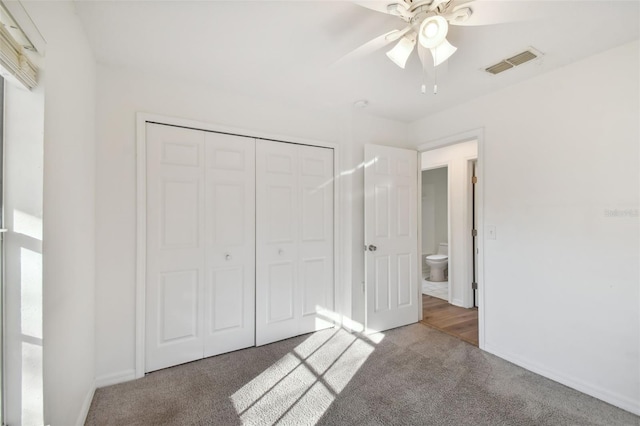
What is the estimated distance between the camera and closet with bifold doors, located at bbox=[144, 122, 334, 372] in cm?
233

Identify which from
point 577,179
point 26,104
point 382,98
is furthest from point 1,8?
point 577,179

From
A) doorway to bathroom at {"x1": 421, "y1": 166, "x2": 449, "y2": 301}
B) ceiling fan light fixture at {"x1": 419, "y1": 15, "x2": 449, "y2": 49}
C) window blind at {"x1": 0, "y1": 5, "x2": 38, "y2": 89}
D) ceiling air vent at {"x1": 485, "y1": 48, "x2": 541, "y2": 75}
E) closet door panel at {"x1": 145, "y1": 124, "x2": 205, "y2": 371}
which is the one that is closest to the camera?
window blind at {"x1": 0, "y1": 5, "x2": 38, "y2": 89}

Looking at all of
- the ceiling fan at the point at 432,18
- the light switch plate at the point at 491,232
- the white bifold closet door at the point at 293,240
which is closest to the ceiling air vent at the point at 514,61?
the ceiling fan at the point at 432,18

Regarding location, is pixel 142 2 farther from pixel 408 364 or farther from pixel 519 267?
pixel 519 267

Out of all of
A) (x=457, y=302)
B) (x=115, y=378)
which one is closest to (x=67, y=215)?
(x=115, y=378)

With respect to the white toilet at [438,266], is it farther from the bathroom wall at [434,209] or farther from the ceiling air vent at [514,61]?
the ceiling air vent at [514,61]

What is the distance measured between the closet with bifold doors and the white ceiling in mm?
559

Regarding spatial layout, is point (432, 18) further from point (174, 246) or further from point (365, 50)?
point (174, 246)

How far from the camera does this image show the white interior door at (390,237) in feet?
10.2

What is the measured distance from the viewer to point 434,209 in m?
6.16

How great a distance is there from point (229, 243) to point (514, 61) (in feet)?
8.74

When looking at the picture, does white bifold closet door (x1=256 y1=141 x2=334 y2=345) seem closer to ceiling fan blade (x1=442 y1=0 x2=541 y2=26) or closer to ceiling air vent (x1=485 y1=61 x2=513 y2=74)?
ceiling air vent (x1=485 y1=61 x2=513 y2=74)

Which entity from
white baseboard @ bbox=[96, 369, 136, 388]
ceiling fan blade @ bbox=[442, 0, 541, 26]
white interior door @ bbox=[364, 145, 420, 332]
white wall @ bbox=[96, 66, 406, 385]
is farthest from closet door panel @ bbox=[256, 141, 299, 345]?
ceiling fan blade @ bbox=[442, 0, 541, 26]

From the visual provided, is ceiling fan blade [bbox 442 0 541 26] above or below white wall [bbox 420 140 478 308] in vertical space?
above
